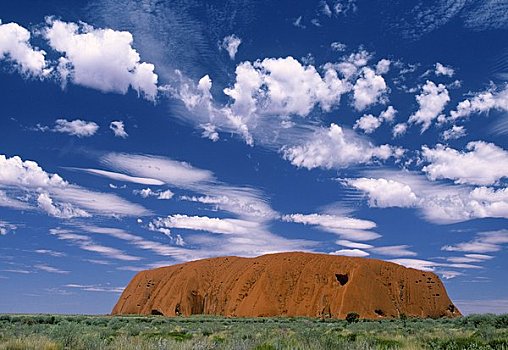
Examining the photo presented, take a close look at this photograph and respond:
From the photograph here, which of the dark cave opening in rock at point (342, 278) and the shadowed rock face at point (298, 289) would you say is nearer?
the shadowed rock face at point (298, 289)

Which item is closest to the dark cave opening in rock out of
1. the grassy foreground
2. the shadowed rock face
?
the shadowed rock face

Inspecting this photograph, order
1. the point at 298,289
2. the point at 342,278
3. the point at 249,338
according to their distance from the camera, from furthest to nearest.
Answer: the point at 298,289 → the point at 342,278 → the point at 249,338

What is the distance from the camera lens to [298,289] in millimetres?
Answer: 88000

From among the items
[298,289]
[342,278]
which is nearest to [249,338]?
[298,289]

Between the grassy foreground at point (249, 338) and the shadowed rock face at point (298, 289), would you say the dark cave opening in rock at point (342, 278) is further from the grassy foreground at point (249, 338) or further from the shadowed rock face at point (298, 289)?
the grassy foreground at point (249, 338)

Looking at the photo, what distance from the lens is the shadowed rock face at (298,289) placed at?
8362cm

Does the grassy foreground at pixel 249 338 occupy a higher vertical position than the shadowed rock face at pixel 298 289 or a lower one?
lower

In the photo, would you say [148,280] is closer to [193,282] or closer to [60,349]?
[193,282]

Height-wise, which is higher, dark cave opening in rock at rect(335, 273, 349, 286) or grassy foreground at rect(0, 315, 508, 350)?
dark cave opening in rock at rect(335, 273, 349, 286)

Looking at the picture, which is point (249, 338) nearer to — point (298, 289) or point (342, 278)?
point (298, 289)

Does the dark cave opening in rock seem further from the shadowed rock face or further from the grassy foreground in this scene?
the grassy foreground

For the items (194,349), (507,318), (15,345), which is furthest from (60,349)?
(507,318)

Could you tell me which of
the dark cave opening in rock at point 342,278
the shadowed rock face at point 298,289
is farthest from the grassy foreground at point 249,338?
the dark cave opening in rock at point 342,278

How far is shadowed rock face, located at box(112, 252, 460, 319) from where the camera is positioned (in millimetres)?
83625
